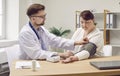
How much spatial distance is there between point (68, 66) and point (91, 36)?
2.13 feet

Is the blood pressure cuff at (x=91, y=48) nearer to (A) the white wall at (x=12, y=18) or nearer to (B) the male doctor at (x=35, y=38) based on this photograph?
(B) the male doctor at (x=35, y=38)

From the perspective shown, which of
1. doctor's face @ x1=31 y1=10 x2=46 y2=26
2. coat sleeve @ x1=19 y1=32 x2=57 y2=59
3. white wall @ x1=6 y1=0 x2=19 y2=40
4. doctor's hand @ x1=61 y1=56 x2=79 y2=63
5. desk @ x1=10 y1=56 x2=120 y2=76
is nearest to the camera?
desk @ x1=10 y1=56 x2=120 y2=76

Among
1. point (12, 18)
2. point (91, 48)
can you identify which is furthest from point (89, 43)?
point (12, 18)

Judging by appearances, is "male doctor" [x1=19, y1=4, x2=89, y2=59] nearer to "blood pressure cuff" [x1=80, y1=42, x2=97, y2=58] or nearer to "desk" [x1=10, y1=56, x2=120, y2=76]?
"blood pressure cuff" [x1=80, y1=42, x2=97, y2=58]

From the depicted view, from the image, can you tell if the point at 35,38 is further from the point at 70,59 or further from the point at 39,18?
the point at 70,59

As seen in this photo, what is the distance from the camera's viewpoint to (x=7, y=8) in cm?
437

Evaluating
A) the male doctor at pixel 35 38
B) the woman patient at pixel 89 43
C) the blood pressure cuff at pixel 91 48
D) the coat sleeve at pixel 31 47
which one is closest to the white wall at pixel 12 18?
the male doctor at pixel 35 38

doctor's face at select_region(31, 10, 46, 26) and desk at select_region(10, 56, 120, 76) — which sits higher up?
doctor's face at select_region(31, 10, 46, 26)

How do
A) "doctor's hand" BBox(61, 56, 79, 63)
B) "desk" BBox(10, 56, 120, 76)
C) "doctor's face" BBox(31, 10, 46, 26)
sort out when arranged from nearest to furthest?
"desk" BBox(10, 56, 120, 76) < "doctor's hand" BBox(61, 56, 79, 63) < "doctor's face" BBox(31, 10, 46, 26)

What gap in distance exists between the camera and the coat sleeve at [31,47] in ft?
7.30

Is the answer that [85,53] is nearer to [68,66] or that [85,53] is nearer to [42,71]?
[68,66]

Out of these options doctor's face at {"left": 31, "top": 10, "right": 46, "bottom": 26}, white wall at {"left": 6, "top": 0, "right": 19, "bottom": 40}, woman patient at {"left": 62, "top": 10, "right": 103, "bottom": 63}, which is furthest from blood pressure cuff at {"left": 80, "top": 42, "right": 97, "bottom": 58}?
white wall at {"left": 6, "top": 0, "right": 19, "bottom": 40}

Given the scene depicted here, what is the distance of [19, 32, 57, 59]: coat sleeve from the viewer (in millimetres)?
2227

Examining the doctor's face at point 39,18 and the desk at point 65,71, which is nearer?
the desk at point 65,71
